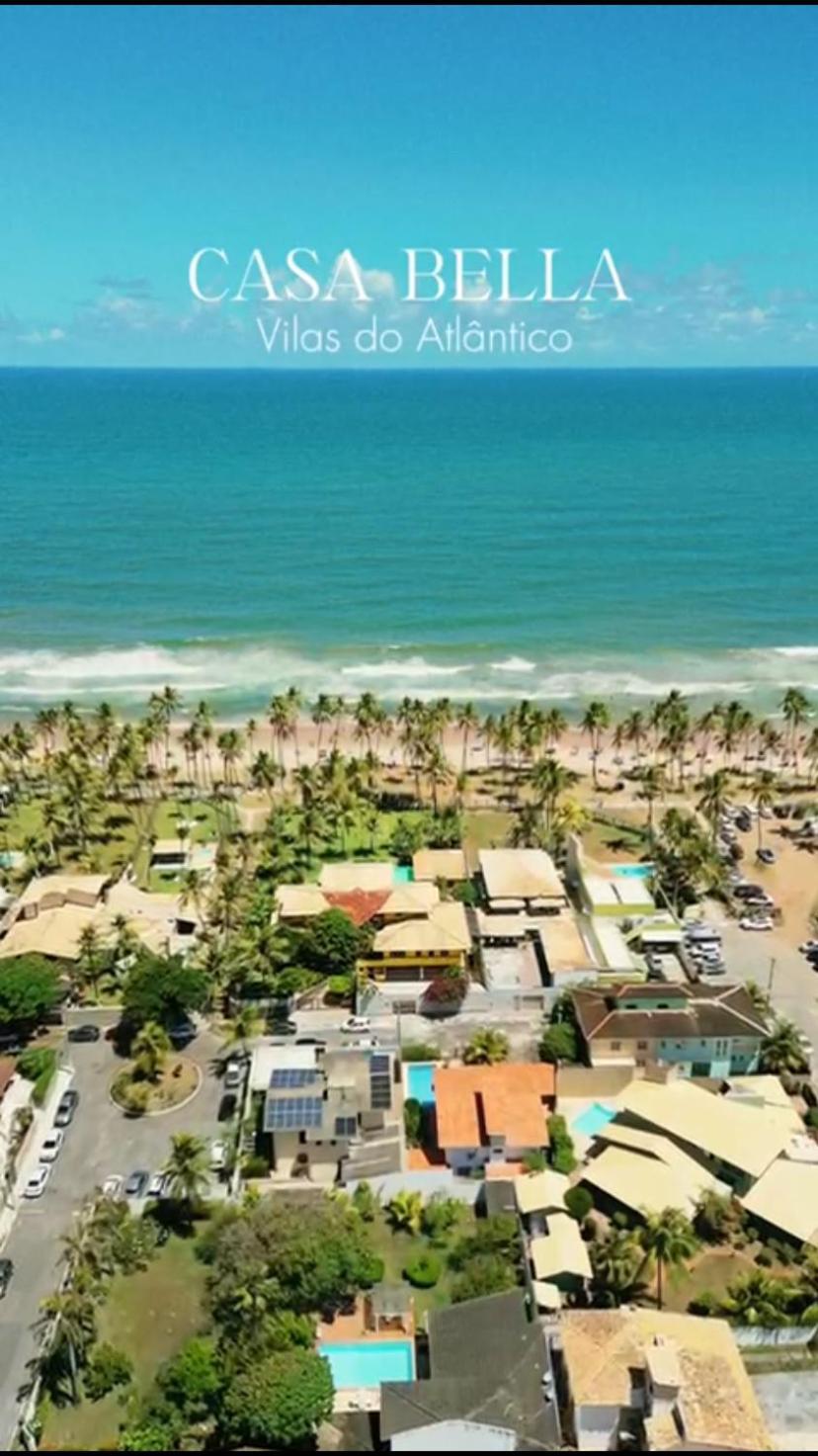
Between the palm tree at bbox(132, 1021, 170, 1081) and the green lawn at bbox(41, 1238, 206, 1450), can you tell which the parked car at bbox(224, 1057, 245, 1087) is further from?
the green lawn at bbox(41, 1238, 206, 1450)

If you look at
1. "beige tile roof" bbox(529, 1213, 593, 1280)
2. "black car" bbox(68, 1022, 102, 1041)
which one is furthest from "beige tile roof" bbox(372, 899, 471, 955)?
"beige tile roof" bbox(529, 1213, 593, 1280)

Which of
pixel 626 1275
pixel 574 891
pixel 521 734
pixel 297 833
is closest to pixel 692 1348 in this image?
pixel 626 1275

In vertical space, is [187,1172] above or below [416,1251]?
above

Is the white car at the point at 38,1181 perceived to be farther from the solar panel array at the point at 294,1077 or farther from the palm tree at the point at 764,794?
the palm tree at the point at 764,794

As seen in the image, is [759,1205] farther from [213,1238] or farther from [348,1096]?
[213,1238]

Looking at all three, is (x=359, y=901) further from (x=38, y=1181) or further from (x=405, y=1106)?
(x=38, y=1181)

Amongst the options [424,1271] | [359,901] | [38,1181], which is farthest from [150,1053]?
[424,1271]

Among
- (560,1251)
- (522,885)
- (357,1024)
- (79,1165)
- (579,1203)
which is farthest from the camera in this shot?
(522,885)

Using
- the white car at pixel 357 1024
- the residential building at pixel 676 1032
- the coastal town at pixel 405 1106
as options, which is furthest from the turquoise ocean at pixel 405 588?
the residential building at pixel 676 1032
